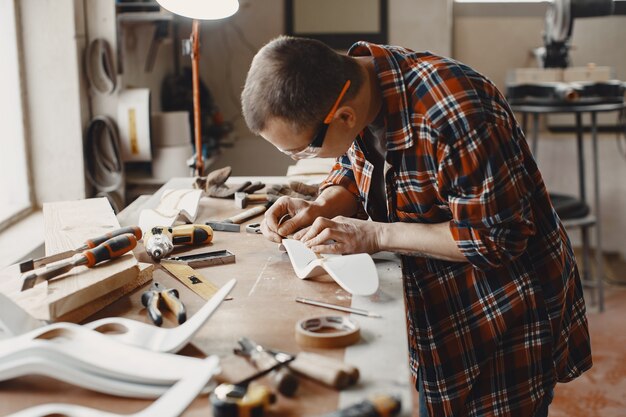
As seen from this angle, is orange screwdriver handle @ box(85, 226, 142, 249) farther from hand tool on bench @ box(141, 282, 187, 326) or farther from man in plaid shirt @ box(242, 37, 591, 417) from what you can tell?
man in plaid shirt @ box(242, 37, 591, 417)

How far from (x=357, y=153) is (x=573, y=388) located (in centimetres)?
215

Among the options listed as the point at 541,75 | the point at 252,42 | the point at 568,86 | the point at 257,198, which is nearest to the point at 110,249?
the point at 257,198

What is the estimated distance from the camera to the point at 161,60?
4770 mm

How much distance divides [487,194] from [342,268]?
13.1 inches

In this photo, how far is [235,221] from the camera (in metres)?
2.08

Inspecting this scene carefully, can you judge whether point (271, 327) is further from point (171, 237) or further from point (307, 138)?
point (171, 237)

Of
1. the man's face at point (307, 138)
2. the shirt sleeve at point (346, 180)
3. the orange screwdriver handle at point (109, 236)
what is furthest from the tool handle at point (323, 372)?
the shirt sleeve at point (346, 180)

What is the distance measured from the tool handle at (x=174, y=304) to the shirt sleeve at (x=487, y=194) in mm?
563

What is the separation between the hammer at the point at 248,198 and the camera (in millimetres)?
2275

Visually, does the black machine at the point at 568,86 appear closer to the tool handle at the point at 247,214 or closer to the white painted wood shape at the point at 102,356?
the tool handle at the point at 247,214

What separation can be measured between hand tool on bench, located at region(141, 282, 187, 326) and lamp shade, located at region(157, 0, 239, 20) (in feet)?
3.35

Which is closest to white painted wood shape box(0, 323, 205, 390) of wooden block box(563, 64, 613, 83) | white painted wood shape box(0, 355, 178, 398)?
white painted wood shape box(0, 355, 178, 398)

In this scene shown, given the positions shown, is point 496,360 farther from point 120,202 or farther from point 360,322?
point 120,202

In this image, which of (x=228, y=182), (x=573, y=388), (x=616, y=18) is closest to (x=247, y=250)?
(x=228, y=182)
